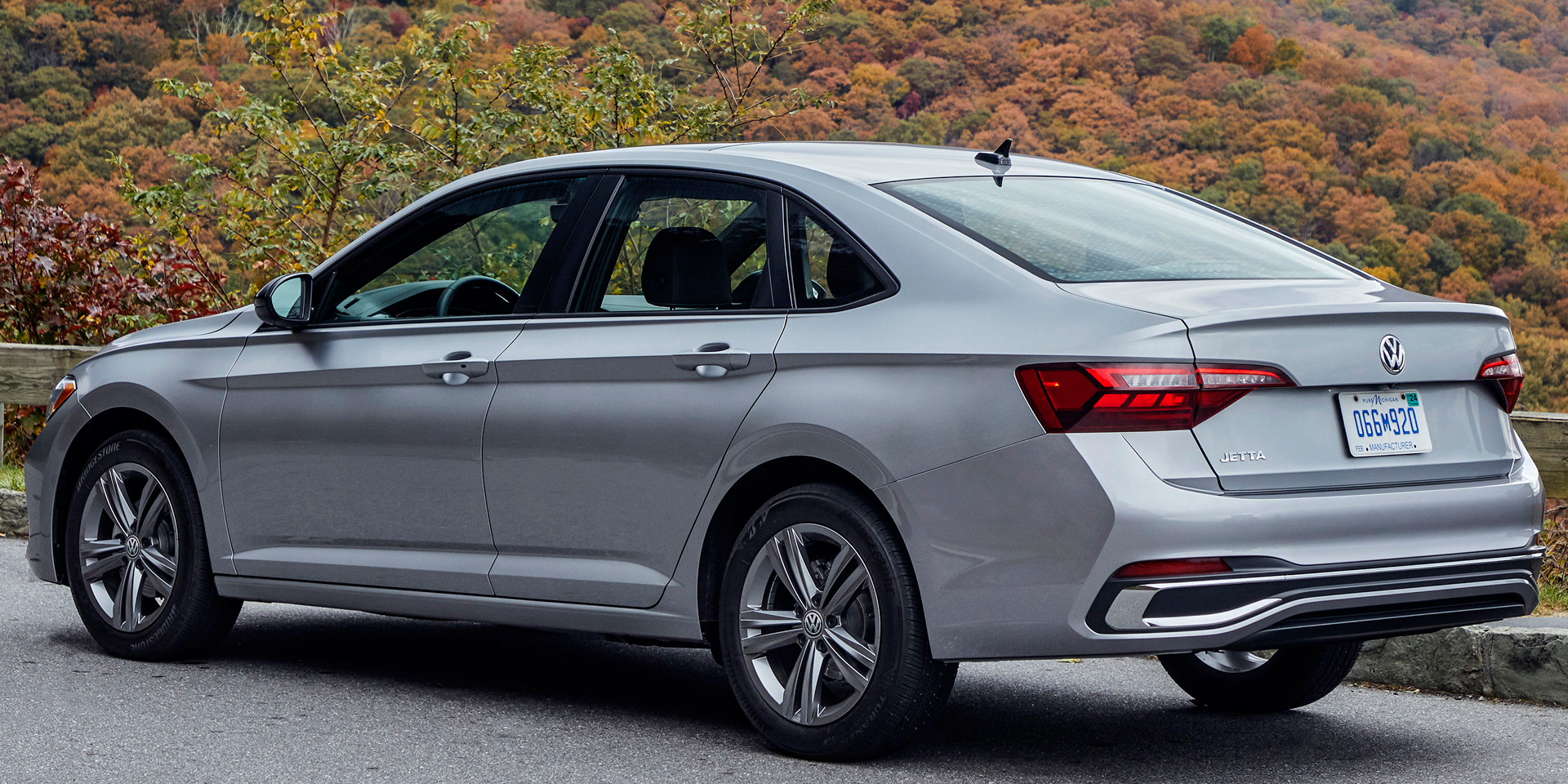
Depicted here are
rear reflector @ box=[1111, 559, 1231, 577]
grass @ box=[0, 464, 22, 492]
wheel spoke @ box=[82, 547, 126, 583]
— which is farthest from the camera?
grass @ box=[0, 464, 22, 492]

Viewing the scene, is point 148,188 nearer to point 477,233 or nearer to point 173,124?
point 477,233

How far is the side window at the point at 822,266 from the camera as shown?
4.41m

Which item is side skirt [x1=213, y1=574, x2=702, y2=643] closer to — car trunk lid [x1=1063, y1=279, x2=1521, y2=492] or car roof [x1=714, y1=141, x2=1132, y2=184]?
car roof [x1=714, y1=141, x2=1132, y2=184]

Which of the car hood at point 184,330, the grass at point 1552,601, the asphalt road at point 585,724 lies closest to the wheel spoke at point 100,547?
the asphalt road at point 585,724

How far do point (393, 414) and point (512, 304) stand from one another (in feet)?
1.70

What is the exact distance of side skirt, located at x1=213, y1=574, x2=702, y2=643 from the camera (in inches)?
184

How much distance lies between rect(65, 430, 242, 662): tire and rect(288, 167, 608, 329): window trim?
663 mm

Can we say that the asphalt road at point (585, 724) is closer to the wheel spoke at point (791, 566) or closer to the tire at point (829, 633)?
the tire at point (829, 633)

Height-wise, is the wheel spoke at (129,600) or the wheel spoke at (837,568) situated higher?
the wheel spoke at (837,568)

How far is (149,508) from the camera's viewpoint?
595 cm

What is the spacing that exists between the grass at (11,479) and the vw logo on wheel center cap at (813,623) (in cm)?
654

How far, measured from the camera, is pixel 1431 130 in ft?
137

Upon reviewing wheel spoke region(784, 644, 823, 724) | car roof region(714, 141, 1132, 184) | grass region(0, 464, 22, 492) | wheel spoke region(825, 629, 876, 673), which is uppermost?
car roof region(714, 141, 1132, 184)

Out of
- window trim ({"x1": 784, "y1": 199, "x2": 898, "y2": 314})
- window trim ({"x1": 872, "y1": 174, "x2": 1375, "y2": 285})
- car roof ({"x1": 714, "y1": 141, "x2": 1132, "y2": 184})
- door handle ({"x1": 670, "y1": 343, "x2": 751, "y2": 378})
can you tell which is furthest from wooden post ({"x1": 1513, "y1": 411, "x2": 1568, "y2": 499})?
door handle ({"x1": 670, "y1": 343, "x2": 751, "y2": 378})
